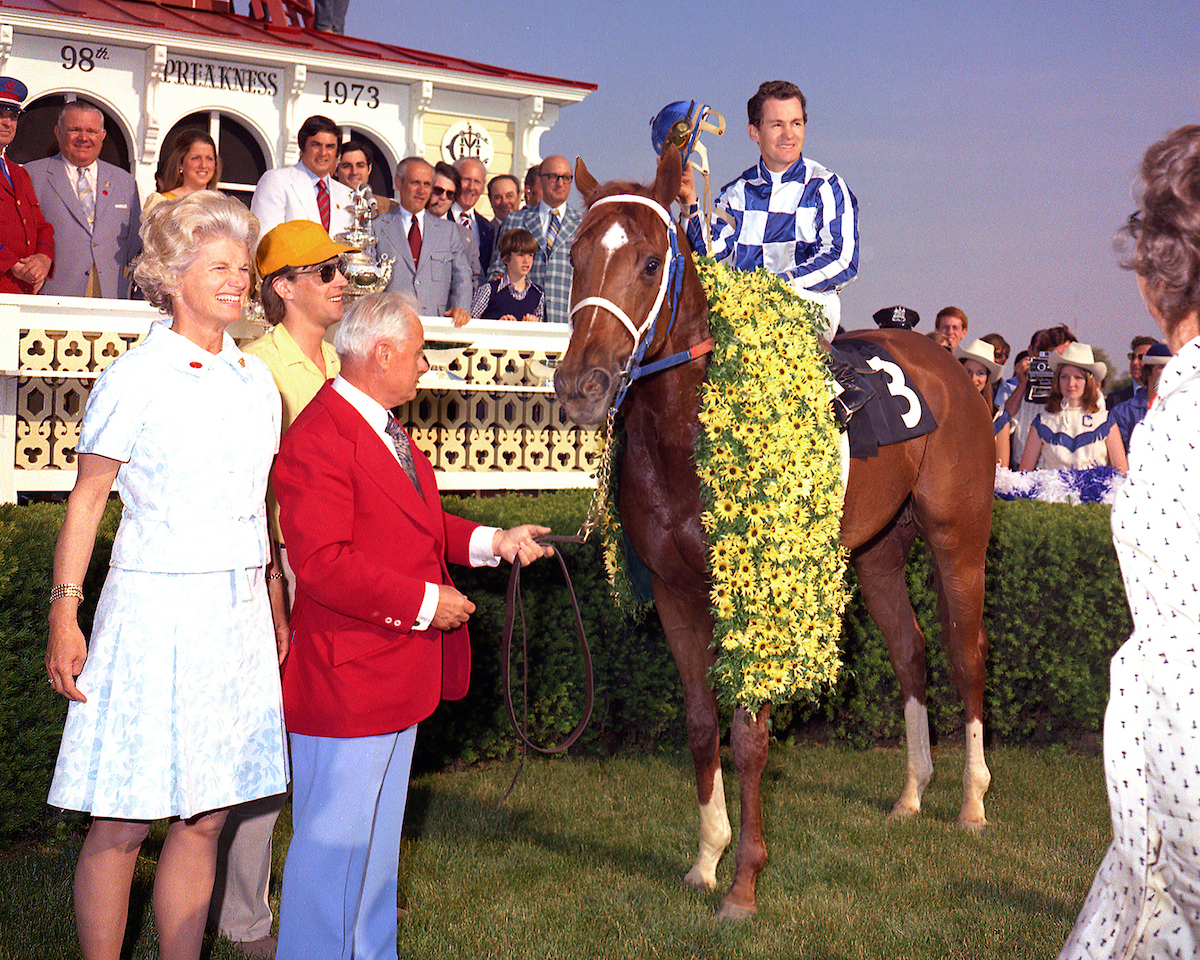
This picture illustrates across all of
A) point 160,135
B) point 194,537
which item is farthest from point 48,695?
point 160,135

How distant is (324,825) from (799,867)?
8.17ft

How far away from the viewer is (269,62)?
44.0 ft

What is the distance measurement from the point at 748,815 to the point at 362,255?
169 inches

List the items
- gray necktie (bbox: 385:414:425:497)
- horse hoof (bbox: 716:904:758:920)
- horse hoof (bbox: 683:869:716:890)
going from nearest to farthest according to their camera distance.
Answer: gray necktie (bbox: 385:414:425:497) < horse hoof (bbox: 716:904:758:920) < horse hoof (bbox: 683:869:716:890)

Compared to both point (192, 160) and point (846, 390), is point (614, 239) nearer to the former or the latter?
point (846, 390)

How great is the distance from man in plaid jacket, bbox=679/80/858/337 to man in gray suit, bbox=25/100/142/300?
4874 mm

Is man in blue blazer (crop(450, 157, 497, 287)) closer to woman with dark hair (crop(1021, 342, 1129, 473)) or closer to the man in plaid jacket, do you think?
the man in plaid jacket

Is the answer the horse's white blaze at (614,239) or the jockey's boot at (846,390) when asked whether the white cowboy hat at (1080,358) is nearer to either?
the jockey's boot at (846,390)

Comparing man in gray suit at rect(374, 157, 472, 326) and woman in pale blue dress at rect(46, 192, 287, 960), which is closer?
woman in pale blue dress at rect(46, 192, 287, 960)

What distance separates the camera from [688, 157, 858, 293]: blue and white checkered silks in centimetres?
527

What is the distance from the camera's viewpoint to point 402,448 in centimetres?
322

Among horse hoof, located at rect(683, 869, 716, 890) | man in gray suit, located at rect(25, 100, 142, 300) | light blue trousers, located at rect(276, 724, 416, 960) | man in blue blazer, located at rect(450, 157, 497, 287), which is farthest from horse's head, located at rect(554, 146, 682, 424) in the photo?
man in blue blazer, located at rect(450, 157, 497, 287)

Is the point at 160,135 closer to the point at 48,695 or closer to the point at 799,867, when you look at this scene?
the point at 48,695

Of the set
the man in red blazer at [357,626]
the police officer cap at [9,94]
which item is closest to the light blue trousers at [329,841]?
the man in red blazer at [357,626]
